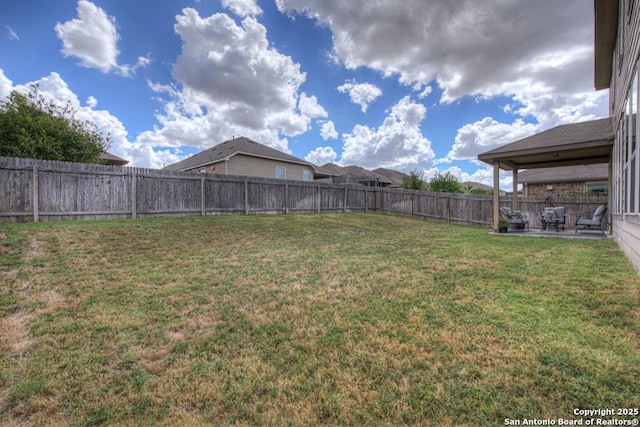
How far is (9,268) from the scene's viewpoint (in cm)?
481

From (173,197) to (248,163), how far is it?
31.2ft

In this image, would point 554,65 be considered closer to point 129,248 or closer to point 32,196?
point 129,248

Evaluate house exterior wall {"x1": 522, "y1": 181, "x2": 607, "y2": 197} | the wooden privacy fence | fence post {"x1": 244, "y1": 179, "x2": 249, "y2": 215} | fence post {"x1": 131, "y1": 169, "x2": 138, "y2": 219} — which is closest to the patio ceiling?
the wooden privacy fence

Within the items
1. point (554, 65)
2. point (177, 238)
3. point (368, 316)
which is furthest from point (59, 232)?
point (554, 65)

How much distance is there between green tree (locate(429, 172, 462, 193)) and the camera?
2855 cm

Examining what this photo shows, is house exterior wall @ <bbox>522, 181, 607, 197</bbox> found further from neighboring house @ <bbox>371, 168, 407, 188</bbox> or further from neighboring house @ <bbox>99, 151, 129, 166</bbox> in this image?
neighboring house @ <bbox>99, 151, 129, 166</bbox>

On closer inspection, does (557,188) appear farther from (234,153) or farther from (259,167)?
(234,153)

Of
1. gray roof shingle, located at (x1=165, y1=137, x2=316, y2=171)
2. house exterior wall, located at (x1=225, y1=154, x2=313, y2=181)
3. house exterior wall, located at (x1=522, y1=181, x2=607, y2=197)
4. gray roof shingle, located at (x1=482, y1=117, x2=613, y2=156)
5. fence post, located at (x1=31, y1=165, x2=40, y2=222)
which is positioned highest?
gray roof shingle, located at (x1=165, y1=137, x2=316, y2=171)

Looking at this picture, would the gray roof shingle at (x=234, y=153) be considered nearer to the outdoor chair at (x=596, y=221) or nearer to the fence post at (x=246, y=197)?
the fence post at (x=246, y=197)

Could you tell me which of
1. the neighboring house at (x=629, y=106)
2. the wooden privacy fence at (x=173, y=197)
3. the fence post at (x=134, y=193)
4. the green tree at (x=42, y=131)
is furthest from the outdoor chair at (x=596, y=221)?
the green tree at (x=42, y=131)

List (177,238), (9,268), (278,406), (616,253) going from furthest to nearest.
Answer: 1. (177,238)
2. (616,253)
3. (9,268)
4. (278,406)

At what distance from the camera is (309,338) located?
2.99 m

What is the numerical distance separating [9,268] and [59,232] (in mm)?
2296

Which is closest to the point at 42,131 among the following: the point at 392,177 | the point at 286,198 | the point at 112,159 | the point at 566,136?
the point at 112,159
